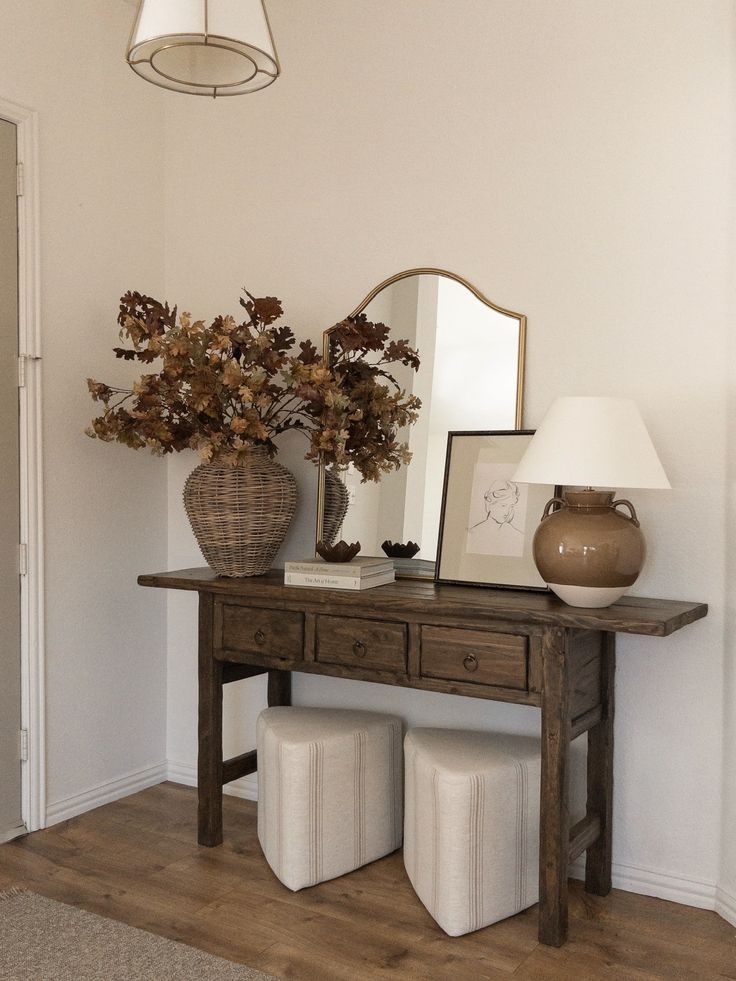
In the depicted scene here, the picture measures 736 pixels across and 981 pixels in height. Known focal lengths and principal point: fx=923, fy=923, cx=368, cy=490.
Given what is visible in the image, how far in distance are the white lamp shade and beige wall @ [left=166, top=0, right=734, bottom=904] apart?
0.32m

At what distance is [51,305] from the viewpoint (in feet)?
9.91

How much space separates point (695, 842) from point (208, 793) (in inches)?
56.1

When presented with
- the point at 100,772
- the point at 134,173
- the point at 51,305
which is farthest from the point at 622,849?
the point at 134,173

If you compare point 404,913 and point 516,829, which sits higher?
point 516,829

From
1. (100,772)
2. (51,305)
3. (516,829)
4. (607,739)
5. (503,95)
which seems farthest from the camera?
(100,772)

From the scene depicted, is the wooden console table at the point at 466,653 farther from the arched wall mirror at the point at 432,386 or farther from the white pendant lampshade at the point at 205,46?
the white pendant lampshade at the point at 205,46

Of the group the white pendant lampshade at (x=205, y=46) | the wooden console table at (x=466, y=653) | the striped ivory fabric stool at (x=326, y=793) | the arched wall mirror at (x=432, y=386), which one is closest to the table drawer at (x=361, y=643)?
the wooden console table at (x=466, y=653)

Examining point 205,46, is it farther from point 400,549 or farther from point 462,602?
point 400,549

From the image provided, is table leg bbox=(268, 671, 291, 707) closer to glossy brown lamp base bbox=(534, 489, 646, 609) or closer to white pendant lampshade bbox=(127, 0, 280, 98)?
glossy brown lamp base bbox=(534, 489, 646, 609)

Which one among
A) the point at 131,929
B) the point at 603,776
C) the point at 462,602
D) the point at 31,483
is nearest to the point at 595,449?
the point at 462,602

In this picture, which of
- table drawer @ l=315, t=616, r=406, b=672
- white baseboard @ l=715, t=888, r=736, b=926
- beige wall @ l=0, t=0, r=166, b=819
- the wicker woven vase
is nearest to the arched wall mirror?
the wicker woven vase

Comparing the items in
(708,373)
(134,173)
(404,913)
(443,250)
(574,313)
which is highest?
(134,173)

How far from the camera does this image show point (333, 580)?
262cm

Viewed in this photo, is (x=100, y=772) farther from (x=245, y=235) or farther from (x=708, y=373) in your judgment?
(x=708, y=373)
